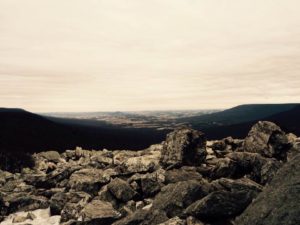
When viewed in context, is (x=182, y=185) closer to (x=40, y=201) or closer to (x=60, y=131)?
(x=40, y=201)

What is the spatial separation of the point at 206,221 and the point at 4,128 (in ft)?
438

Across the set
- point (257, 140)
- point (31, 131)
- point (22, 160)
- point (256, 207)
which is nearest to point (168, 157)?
point (257, 140)

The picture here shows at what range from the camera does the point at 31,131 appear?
142m

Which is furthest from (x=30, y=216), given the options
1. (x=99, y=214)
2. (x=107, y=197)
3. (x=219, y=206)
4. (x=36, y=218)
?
(x=219, y=206)

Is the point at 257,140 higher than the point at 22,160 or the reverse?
higher

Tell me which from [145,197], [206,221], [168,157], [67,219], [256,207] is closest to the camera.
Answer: [256,207]

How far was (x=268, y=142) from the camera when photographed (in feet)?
93.3

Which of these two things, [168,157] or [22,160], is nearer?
[168,157]

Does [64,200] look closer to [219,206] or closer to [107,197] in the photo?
[107,197]

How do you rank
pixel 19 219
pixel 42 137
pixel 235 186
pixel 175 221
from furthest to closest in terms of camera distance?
pixel 42 137 < pixel 19 219 < pixel 235 186 < pixel 175 221

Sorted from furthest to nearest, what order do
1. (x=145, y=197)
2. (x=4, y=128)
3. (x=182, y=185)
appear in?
1. (x=4, y=128)
2. (x=145, y=197)
3. (x=182, y=185)

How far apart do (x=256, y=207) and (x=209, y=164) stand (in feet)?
37.0

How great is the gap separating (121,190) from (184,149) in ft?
19.0

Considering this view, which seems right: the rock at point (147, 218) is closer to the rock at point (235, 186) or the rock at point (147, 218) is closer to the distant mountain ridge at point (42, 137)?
the rock at point (235, 186)
